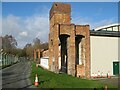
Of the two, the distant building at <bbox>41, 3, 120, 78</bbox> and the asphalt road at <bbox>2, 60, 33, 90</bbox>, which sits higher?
the distant building at <bbox>41, 3, 120, 78</bbox>

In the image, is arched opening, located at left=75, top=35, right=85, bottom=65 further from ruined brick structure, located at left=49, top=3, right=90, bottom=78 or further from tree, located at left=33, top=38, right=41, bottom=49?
tree, located at left=33, top=38, right=41, bottom=49

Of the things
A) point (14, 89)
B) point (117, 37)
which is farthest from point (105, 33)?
point (14, 89)

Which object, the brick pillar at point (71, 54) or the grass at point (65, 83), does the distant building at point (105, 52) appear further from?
the grass at point (65, 83)

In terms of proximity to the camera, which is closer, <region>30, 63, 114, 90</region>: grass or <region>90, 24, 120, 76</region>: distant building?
<region>30, 63, 114, 90</region>: grass

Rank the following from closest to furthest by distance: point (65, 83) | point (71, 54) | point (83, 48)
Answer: point (65, 83) → point (71, 54) → point (83, 48)

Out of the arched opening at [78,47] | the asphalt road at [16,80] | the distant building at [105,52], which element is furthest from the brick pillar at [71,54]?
the asphalt road at [16,80]

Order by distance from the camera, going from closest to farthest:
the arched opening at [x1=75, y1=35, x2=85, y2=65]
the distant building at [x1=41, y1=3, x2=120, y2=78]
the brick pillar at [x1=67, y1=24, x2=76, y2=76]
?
the brick pillar at [x1=67, y1=24, x2=76, y2=76] → the distant building at [x1=41, y1=3, x2=120, y2=78] → the arched opening at [x1=75, y1=35, x2=85, y2=65]

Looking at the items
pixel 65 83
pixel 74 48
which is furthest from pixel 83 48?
pixel 65 83

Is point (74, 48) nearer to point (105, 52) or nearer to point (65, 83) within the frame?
point (105, 52)

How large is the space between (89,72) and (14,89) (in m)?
16.5

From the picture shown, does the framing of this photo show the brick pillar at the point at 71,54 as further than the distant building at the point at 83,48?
No

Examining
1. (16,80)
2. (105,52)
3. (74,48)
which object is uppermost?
(74,48)

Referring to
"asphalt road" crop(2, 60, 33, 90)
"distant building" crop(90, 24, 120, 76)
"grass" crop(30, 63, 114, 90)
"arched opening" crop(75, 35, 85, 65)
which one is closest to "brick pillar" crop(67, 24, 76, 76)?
"arched opening" crop(75, 35, 85, 65)

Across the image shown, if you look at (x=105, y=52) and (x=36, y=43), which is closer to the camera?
(x=105, y=52)
